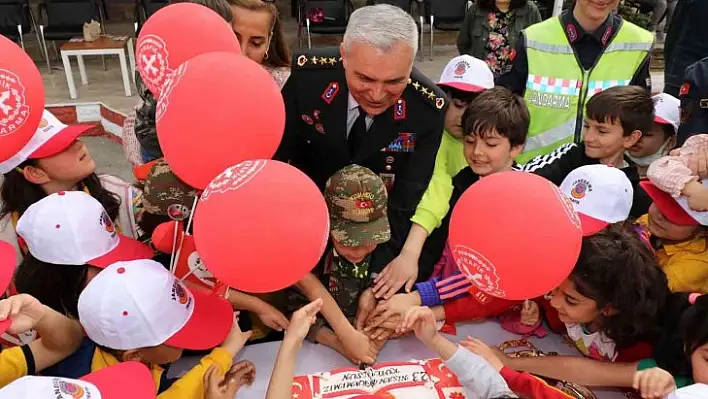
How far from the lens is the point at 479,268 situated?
1.34 meters

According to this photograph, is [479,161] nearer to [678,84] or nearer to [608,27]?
[608,27]

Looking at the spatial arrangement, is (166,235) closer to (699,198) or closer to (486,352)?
(486,352)

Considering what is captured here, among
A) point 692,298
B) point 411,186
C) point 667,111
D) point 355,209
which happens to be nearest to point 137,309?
point 355,209

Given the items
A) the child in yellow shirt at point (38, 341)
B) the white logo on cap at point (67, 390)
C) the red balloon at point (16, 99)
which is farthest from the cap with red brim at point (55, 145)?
the white logo on cap at point (67, 390)

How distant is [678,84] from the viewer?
→ 283 cm

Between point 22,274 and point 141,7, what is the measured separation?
5.31 m

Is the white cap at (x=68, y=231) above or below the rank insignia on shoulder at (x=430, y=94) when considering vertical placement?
below

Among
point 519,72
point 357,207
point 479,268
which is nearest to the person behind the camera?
point 479,268

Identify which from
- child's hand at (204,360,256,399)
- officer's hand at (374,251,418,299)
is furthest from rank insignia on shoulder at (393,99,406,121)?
child's hand at (204,360,256,399)

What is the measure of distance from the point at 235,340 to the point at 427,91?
36.3 inches

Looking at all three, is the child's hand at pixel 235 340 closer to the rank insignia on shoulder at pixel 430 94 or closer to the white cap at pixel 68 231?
the white cap at pixel 68 231

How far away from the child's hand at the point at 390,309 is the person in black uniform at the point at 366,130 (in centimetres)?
10

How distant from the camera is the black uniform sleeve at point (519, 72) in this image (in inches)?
87.2

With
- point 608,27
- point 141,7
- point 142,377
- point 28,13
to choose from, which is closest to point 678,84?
point 608,27
